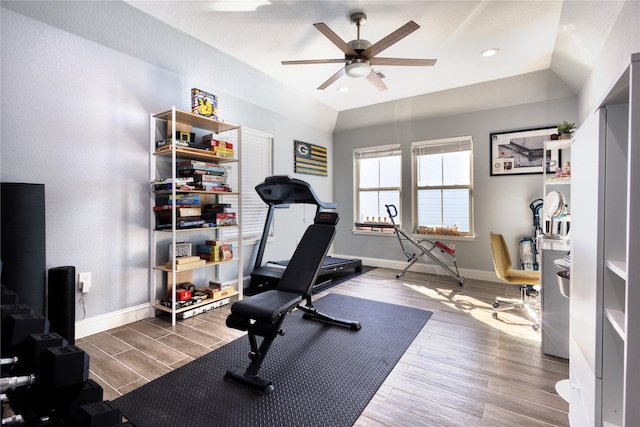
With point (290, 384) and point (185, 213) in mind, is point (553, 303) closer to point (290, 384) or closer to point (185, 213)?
point (290, 384)

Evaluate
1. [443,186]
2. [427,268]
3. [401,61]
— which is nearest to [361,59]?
[401,61]

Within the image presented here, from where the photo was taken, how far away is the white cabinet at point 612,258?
0.82m

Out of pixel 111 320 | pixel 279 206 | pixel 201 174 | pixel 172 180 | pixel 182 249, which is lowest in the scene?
pixel 111 320

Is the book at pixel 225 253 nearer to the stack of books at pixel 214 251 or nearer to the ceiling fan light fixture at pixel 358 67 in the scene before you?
the stack of books at pixel 214 251

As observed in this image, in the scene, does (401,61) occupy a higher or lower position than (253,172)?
higher

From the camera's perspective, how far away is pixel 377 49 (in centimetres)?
281

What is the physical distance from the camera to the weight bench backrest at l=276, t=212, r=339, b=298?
2609 millimetres

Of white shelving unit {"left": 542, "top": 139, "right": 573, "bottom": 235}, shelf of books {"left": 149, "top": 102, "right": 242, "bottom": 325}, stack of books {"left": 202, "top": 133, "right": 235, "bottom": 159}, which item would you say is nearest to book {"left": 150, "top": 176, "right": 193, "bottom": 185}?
shelf of books {"left": 149, "top": 102, "right": 242, "bottom": 325}

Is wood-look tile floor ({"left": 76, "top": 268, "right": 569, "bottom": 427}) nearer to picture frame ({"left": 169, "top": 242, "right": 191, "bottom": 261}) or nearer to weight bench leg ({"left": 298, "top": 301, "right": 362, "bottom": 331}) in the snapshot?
weight bench leg ({"left": 298, "top": 301, "right": 362, "bottom": 331})

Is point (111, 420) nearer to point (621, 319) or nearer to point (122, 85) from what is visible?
point (621, 319)

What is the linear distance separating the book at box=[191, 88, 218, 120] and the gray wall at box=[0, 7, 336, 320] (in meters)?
0.36

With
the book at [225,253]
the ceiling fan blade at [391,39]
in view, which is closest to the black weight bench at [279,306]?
the book at [225,253]

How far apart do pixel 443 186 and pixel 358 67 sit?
3046 millimetres

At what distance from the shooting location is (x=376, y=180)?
610 cm
